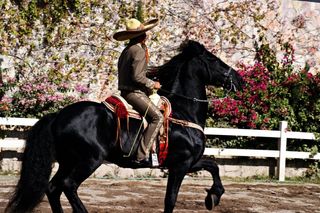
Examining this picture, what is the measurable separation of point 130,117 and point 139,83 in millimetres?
408

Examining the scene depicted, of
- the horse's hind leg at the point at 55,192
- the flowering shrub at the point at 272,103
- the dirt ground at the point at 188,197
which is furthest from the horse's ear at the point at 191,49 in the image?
the flowering shrub at the point at 272,103

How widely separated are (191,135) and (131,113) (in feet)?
2.69

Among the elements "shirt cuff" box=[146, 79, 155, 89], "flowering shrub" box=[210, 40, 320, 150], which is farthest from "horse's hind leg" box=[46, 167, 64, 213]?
"flowering shrub" box=[210, 40, 320, 150]

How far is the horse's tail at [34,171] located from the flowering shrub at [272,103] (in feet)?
23.4

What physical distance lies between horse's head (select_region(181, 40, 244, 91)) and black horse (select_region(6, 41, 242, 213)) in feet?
0.14

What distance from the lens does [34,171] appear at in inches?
283

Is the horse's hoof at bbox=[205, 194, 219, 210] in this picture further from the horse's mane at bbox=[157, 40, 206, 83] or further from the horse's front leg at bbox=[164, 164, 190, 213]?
the horse's mane at bbox=[157, 40, 206, 83]

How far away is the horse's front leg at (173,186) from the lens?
7.75 metres

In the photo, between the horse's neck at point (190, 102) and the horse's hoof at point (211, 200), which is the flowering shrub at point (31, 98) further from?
the horse's hoof at point (211, 200)

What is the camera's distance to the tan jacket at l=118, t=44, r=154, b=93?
7.62 metres

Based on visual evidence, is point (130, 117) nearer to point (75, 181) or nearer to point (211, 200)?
point (75, 181)

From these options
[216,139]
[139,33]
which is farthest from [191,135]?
[216,139]

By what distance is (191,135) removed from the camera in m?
8.02

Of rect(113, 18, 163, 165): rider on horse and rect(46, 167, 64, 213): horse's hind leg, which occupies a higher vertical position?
rect(113, 18, 163, 165): rider on horse
